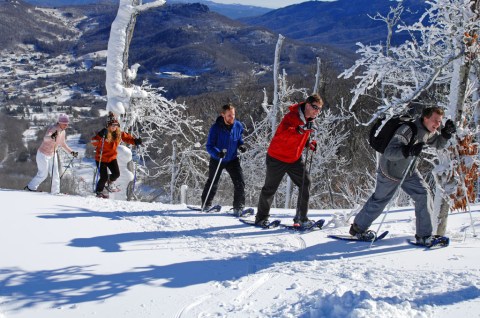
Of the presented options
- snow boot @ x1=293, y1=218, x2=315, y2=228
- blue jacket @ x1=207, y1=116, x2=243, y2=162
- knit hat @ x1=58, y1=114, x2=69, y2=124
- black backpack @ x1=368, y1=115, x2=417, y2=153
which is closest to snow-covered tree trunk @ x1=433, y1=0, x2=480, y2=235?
black backpack @ x1=368, y1=115, x2=417, y2=153

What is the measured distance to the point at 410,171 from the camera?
523cm

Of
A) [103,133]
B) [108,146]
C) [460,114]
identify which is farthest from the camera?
[108,146]

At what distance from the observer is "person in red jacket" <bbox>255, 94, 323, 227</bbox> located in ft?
19.6

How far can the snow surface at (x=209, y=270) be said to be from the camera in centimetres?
361

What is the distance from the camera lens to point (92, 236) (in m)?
5.43

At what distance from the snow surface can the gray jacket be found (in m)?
0.90

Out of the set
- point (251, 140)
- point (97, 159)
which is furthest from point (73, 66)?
point (97, 159)

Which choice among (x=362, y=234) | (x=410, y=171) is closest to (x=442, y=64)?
(x=410, y=171)

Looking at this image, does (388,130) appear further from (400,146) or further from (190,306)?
(190,306)

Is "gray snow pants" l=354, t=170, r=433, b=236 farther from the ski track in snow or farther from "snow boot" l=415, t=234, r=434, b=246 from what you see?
the ski track in snow

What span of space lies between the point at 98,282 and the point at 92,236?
55.4 inches

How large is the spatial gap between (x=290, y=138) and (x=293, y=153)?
22 centimetres

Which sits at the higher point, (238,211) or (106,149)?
(106,149)

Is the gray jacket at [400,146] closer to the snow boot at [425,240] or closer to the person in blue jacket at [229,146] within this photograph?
the snow boot at [425,240]
